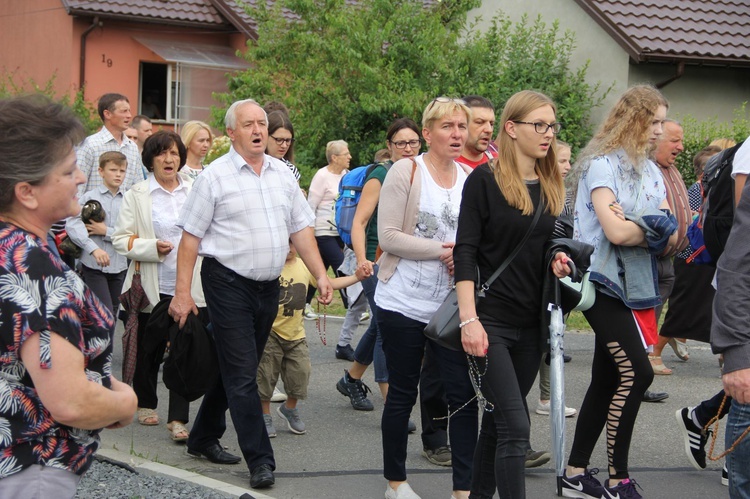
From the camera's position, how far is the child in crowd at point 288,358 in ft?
22.0

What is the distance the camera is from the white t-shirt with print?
5.18 m

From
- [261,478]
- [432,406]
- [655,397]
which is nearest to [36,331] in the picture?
[261,478]

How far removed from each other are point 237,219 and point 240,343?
2.24 feet

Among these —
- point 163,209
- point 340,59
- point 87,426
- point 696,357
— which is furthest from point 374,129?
point 87,426

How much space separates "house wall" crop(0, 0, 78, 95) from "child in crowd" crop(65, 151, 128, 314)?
18.9 m

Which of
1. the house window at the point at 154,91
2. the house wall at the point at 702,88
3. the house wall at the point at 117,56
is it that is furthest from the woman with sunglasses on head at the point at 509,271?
the house window at the point at 154,91

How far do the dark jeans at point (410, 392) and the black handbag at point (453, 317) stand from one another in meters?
0.36

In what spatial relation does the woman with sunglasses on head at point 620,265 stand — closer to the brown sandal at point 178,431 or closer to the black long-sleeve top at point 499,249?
the black long-sleeve top at point 499,249

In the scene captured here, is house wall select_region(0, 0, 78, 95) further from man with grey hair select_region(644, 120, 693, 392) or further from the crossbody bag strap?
the crossbody bag strap

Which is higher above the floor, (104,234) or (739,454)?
(739,454)

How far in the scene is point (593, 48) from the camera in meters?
19.0

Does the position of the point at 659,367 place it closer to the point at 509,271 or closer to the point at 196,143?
the point at 196,143

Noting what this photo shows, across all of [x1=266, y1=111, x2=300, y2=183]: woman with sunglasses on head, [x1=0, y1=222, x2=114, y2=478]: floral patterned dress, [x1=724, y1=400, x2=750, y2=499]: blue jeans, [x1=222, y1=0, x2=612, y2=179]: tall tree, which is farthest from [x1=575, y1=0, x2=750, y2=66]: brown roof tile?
[x1=0, y1=222, x2=114, y2=478]: floral patterned dress

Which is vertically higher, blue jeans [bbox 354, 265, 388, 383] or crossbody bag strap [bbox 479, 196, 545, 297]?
crossbody bag strap [bbox 479, 196, 545, 297]
